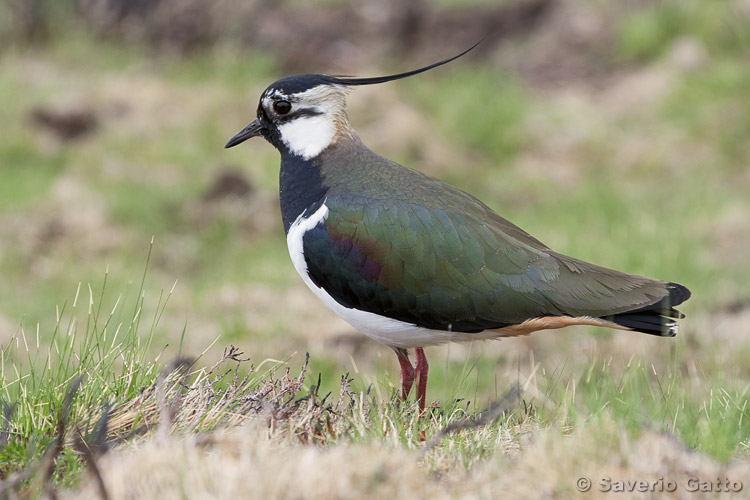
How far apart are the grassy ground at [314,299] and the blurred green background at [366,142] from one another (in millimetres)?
36

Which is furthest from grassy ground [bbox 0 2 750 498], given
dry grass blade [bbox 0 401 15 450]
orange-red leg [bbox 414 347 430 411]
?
orange-red leg [bbox 414 347 430 411]

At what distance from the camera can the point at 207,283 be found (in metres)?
8.27

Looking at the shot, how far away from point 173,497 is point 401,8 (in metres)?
11.6

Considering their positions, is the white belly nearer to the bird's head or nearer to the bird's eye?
the bird's head

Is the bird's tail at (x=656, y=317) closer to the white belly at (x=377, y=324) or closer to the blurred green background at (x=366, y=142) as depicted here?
the white belly at (x=377, y=324)

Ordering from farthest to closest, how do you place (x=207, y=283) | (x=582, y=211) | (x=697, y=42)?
1. (x=697, y=42)
2. (x=582, y=211)
3. (x=207, y=283)

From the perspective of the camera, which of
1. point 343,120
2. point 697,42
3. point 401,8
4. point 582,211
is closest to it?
point 343,120

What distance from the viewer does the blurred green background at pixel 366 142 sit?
746 cm

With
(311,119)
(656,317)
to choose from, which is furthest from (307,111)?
(656,317)

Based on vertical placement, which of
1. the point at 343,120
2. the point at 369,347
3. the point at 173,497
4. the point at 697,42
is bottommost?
the point at 369,347

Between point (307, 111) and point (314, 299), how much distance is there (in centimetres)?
354

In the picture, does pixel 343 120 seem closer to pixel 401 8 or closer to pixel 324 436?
pixel 324 436

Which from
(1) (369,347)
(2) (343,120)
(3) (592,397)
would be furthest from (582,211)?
(3) (592,397)

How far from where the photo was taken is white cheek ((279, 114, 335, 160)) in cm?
448
